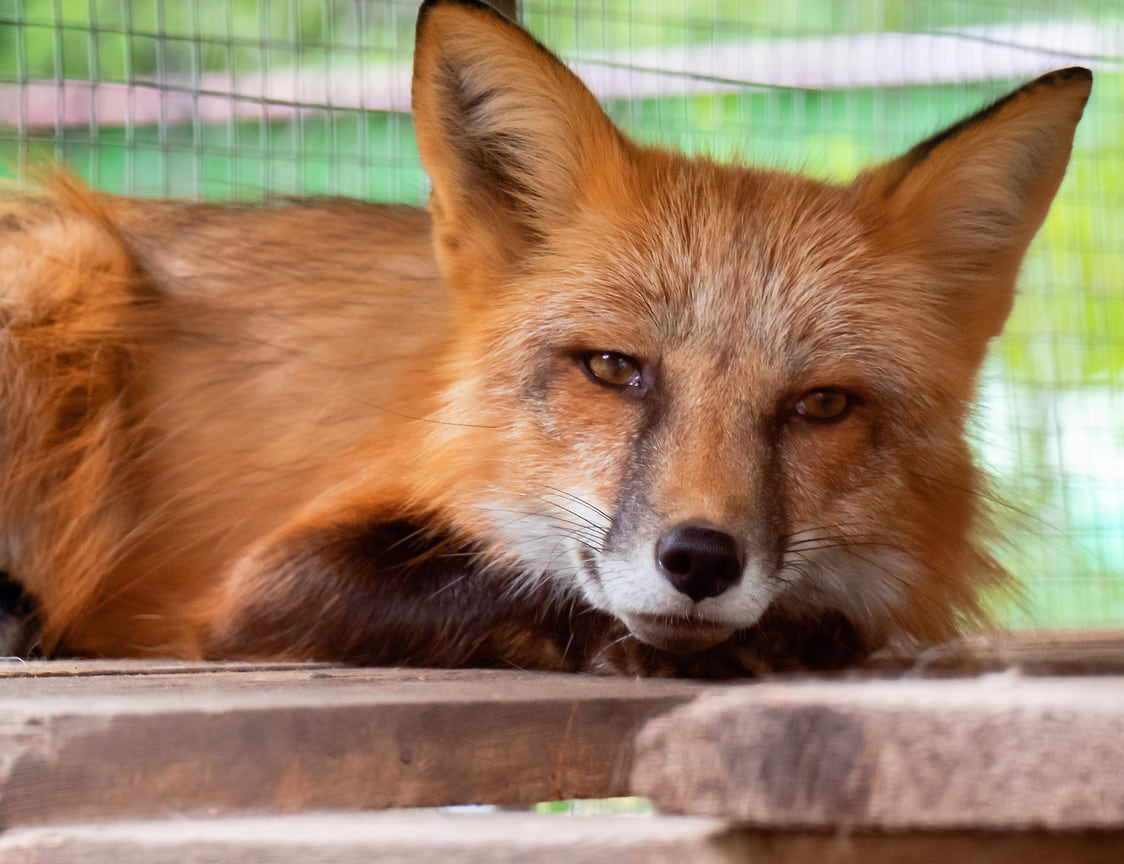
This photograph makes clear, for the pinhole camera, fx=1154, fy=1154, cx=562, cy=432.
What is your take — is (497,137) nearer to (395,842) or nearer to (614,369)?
(614,369)

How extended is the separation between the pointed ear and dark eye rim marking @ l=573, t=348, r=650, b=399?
13.6 inches

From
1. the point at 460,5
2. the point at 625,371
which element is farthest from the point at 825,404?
the point at 460,5

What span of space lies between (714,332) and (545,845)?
1146 mm

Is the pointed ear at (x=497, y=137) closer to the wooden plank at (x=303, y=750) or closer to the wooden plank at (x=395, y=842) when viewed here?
the wooden plank at (x=303, y=750)

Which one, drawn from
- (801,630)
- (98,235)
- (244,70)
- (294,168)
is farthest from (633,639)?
(244,70)

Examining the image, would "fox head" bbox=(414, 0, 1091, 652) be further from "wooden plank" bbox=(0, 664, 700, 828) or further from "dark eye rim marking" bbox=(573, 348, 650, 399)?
"wooden plank" bbox=(0, 664, 700, 828)

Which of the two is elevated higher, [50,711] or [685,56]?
[685,56]

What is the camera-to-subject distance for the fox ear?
213 cm

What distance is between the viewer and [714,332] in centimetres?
200

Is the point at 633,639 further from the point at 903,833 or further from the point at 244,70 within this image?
the point at 244,70

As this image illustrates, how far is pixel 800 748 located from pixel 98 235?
2.31 metres

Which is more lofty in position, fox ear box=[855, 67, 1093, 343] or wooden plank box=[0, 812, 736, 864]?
fox ear box=[855, 67, 1093, 343]

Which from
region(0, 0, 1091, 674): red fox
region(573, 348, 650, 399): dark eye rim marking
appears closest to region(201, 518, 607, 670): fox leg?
region(0, 0, 1091, 674): red fox

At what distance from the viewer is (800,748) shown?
40.1 inches
